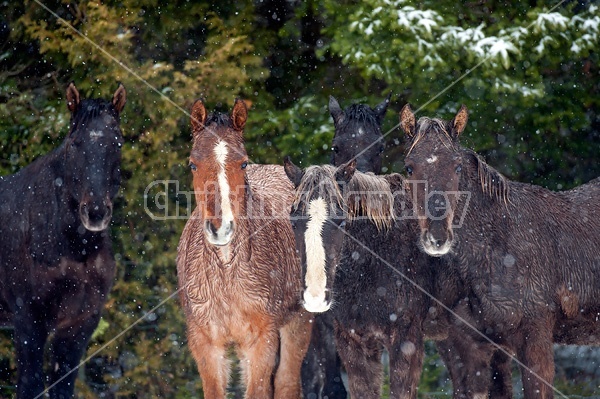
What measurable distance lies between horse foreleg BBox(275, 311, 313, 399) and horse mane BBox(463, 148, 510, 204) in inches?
71.3

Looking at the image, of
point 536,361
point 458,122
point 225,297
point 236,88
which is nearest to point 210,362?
point 225,297

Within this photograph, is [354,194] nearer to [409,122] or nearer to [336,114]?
[409,122]

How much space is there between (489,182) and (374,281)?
1294mm

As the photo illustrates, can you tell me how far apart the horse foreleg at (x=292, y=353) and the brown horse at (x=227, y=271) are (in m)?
0.42

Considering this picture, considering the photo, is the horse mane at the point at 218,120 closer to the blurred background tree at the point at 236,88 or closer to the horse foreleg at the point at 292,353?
the horse foreleg at the point at 292,353

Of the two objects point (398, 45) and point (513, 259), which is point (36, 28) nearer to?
point (398, 45)

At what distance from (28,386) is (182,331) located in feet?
12.2

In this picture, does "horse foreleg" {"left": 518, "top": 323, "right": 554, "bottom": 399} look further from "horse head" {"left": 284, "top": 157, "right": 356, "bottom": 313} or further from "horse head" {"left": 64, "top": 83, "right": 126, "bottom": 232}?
"horse head" {"left": 64, "top": 83, "right": 126, "bottom": 232}

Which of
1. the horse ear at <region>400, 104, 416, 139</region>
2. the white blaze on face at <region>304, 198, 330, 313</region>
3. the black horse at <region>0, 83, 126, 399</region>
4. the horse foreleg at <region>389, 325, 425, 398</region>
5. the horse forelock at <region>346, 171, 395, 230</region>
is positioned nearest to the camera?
the white blaze on face at <region>304, 198, 330, 313</region>

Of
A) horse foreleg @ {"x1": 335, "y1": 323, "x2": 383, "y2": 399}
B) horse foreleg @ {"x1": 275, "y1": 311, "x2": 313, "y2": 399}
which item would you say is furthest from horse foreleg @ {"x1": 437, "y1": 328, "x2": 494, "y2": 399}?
horse foreleg @ {"x1": 275, "y1": 311, "x2": 313, "y2": 399}

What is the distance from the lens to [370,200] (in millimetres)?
7020

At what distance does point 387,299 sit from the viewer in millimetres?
6781

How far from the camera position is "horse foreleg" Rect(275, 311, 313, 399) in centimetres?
756

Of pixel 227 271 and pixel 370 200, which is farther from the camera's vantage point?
pixel 370 200
